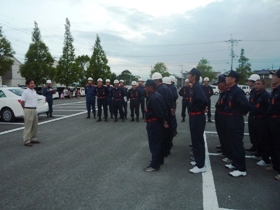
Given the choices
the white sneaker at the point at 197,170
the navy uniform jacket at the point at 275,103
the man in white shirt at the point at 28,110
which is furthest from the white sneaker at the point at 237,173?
the man in white shirt at the point at 28,110

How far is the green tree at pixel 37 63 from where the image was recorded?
36.5 m

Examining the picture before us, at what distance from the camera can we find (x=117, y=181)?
4465 millimetres

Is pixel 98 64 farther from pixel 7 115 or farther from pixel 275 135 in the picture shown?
pixel 275 135

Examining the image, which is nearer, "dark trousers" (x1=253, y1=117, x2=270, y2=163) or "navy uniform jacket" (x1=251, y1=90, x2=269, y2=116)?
"dark trousers" (x1=253, y1=117, x2=270, y2=163)

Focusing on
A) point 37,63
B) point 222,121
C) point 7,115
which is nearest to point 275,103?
point 222,121


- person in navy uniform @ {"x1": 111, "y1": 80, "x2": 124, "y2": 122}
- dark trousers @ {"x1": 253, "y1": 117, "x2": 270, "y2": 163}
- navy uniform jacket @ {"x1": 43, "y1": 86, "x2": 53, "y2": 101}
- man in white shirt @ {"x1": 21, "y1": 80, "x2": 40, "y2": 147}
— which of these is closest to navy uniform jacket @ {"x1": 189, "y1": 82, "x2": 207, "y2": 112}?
dark trousers @ {"x1": 253, "y1": 117, "x2": 270, "y2": 163}

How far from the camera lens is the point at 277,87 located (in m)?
4.80

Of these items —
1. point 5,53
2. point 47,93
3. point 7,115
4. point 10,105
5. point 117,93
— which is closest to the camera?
point 10,105

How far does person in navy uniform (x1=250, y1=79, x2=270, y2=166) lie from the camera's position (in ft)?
18.2

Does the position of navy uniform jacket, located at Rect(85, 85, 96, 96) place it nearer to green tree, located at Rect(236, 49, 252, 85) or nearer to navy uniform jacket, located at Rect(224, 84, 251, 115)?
navy uniform jacket, located at Rect(224, 84, 251, 115)

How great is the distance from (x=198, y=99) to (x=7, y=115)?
960 cm

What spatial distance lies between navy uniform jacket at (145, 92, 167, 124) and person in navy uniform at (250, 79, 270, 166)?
2.21 m

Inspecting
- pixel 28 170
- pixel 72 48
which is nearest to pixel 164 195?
pixel 28 170

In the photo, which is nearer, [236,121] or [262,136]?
[236,121]
